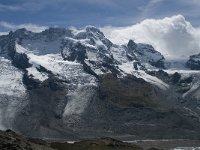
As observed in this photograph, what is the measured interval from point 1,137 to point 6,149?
428 inches

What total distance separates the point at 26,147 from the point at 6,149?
8.27 m

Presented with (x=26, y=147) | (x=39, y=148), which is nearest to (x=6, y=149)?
(x=26, y=147)

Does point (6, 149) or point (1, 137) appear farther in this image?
point (1, 137)

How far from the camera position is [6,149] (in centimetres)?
14662

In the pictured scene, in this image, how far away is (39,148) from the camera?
165500 mm

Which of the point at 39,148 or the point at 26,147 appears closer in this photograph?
the point at 26,147

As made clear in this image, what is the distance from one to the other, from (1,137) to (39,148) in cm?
1342

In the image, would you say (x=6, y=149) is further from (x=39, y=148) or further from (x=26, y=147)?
(x=39, y=148)

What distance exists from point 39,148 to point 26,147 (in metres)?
12.1

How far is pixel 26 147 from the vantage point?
154 metres

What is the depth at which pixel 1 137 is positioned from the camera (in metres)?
157

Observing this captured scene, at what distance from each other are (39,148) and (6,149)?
2005 cm

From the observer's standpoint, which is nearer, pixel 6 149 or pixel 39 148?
pixel 6 149
